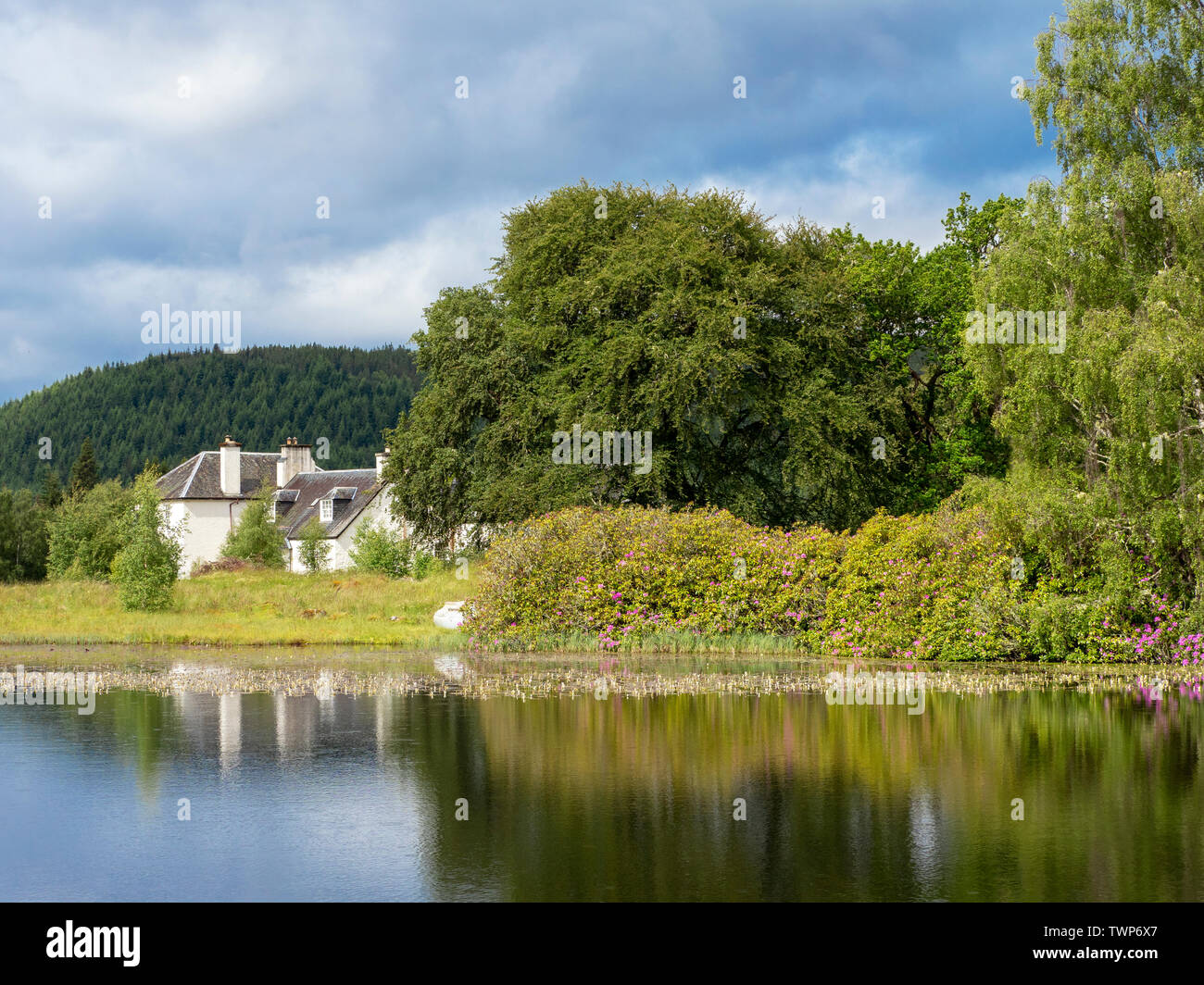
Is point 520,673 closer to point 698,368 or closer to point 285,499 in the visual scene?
point 698,368

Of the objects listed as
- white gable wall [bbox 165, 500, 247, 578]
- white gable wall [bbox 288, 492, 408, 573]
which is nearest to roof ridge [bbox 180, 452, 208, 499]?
white gable wall [bbox 165, 500, 247, 578]

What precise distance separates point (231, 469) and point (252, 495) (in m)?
2.64

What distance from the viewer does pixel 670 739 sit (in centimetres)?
1470

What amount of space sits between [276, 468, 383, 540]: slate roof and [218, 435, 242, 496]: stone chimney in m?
3.34

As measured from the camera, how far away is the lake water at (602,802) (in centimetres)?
864

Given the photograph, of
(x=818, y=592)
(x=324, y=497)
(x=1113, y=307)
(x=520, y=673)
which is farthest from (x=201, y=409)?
(x=1113, y=307)

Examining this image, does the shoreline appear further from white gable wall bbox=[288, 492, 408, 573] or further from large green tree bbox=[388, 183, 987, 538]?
white gable wall bbox=[288, 492, 408, 573]

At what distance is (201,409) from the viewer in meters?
155

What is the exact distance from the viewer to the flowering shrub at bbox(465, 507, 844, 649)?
28.2 metres

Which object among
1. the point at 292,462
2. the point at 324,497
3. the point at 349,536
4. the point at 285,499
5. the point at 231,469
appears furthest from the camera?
the point at 292,462

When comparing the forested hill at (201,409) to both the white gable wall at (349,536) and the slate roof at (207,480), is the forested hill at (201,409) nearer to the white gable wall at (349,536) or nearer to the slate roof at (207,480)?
the slate roof at (207,480)

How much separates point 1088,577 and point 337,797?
1870 cm

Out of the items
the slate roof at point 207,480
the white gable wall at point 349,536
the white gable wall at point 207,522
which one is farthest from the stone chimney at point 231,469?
the white gable wall at point 349,536
